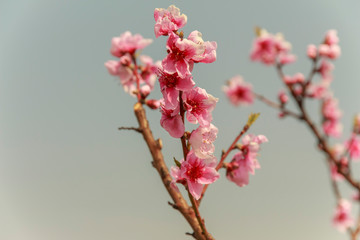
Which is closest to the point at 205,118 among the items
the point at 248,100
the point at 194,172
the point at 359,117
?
the point at 194,172

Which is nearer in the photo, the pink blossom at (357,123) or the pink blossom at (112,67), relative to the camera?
the pink blossom at (112,67)

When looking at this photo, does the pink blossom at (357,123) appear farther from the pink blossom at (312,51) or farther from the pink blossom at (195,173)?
the pink blossom at (195,173)

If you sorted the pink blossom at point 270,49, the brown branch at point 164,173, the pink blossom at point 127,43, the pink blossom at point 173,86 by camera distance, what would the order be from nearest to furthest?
1. the pink blossom at point 173,86
2. the brown branch at point 164,173
3. the pink blossom at point 127,43
4. the pink blossom at point 270,49

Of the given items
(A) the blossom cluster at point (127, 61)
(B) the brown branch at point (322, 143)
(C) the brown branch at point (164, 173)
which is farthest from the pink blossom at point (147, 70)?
(B) the brown branch at point (322, 143)

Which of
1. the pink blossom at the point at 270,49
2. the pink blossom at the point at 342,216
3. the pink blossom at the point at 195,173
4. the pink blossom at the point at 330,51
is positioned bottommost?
the pink blossom at the point at 342,216

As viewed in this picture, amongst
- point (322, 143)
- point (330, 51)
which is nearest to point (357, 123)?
point (322, 143)

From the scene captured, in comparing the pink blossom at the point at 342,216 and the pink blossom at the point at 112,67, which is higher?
the pink blossom at the point at 112,67
